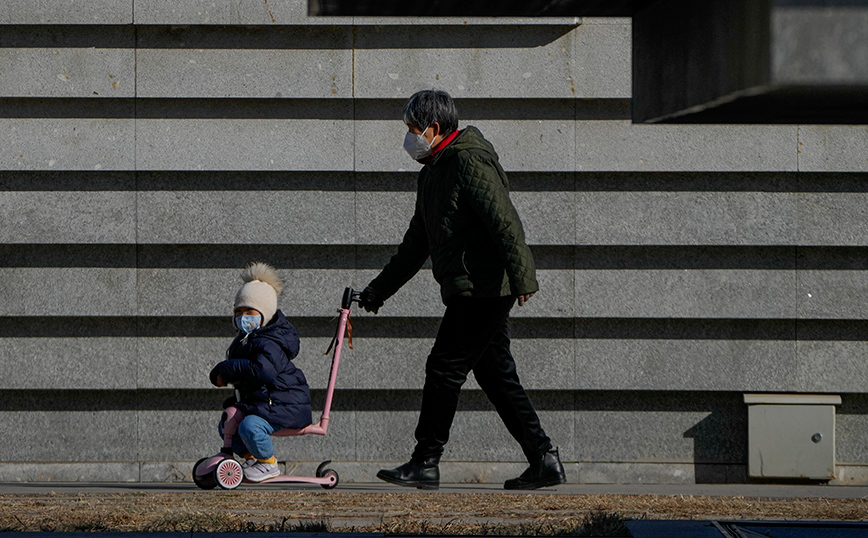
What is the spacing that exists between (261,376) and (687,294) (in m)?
2.63

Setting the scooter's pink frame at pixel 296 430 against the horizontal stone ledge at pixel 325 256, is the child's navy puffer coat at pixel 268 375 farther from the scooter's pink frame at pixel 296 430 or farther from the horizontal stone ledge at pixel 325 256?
the horizontal stone ledge at pixel 325 256

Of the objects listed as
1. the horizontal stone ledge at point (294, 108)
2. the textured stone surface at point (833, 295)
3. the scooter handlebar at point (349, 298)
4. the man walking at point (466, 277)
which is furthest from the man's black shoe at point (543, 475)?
the horizontal stone ledge at point (294, 108)

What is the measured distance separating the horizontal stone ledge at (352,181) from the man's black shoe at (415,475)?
2.04 m

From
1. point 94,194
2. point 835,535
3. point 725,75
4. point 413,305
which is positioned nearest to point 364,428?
point 413,305

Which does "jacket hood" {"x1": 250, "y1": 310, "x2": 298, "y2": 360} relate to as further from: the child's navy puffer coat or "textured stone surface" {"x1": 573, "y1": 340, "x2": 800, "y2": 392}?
"textured stone surface" {"x1": 573, "y1": 340, "x2": 800, "y2": 392}

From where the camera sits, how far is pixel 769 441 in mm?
6652

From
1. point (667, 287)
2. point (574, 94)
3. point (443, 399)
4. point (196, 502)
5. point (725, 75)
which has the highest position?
point (574, 94)

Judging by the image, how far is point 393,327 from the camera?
6.86 metres

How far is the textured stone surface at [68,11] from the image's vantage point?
663 centimetres

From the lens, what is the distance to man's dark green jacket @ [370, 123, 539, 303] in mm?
5121

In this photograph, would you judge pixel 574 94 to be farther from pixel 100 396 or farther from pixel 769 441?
pixel 100 396

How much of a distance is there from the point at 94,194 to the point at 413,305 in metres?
2.03

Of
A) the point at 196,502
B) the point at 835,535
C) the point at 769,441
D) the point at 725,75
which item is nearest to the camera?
the point at 725,75

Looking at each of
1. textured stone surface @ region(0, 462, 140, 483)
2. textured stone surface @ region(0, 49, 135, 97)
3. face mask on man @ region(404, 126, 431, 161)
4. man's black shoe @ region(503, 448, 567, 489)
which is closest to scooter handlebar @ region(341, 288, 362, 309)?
face mask on man @ region(404, 126, 431, 161)
